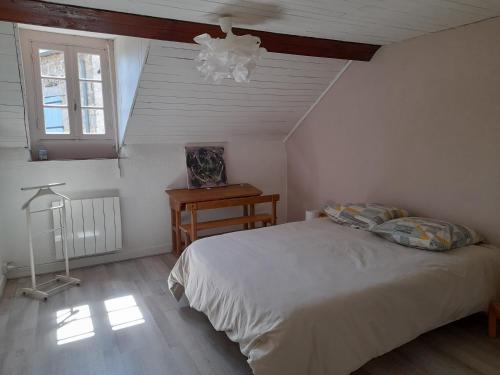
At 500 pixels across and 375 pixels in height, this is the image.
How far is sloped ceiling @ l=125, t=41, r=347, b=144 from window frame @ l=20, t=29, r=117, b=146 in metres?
0.43

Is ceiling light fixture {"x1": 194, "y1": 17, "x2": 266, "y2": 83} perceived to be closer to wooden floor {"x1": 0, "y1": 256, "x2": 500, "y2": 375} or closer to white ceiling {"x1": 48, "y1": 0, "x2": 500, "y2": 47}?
white ceiling {"x1": 48, "y1": 0, "x2": 500, "y2": 47}

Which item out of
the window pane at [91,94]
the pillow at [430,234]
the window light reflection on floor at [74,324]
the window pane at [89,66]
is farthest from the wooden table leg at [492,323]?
the window pane at [89,66]

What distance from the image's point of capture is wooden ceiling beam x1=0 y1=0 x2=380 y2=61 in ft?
6.46

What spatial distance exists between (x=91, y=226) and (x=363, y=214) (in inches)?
101

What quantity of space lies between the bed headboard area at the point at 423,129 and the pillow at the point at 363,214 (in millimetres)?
244

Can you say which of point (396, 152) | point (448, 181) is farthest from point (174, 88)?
point (448, 181)

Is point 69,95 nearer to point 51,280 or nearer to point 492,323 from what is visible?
point 51,280

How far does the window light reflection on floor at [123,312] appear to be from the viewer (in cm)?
249

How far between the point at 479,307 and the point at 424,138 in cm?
129

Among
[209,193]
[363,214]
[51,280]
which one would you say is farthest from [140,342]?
[363,214]

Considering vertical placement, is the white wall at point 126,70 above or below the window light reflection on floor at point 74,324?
above

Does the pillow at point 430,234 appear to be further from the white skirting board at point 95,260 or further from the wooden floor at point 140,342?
the white skirting board at point 95,260

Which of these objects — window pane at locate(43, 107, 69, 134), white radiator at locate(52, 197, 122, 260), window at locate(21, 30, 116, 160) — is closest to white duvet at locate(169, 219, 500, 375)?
white radiator at locate(52, 197, 122, 260)

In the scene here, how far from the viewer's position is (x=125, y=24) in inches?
85.3
